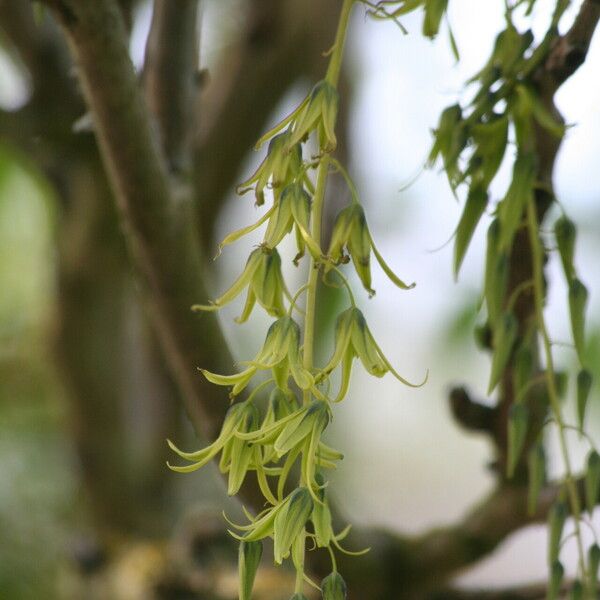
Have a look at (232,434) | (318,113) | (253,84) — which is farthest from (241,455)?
(253,84)

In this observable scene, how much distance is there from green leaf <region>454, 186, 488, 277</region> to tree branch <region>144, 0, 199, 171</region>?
6.4 inches

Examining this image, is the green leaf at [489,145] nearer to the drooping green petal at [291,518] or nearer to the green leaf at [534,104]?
the green leaf at [534,104]

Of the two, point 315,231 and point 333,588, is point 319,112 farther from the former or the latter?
point 333,588

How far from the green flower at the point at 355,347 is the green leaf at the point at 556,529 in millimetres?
129

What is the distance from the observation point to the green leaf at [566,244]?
1.34 feet

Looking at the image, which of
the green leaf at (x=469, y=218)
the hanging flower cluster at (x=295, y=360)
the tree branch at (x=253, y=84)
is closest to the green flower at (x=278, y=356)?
the hanging flower cluster at (x=295, y=360)

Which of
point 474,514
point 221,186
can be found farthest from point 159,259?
point 221,186

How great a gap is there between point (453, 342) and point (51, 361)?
1.66 ft

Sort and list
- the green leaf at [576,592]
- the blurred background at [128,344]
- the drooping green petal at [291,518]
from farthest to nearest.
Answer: the blurred background at [128,344]
the green leaf at [576,592]
the drooping green petal at [291,518]

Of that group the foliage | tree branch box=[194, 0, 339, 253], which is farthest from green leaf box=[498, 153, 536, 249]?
tree branch box=[194, 0, 339, 253]

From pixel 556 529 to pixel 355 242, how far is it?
0.17 meters

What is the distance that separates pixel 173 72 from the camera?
51 cm

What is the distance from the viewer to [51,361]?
1064mm

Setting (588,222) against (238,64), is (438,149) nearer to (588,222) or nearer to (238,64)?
(238,64)
